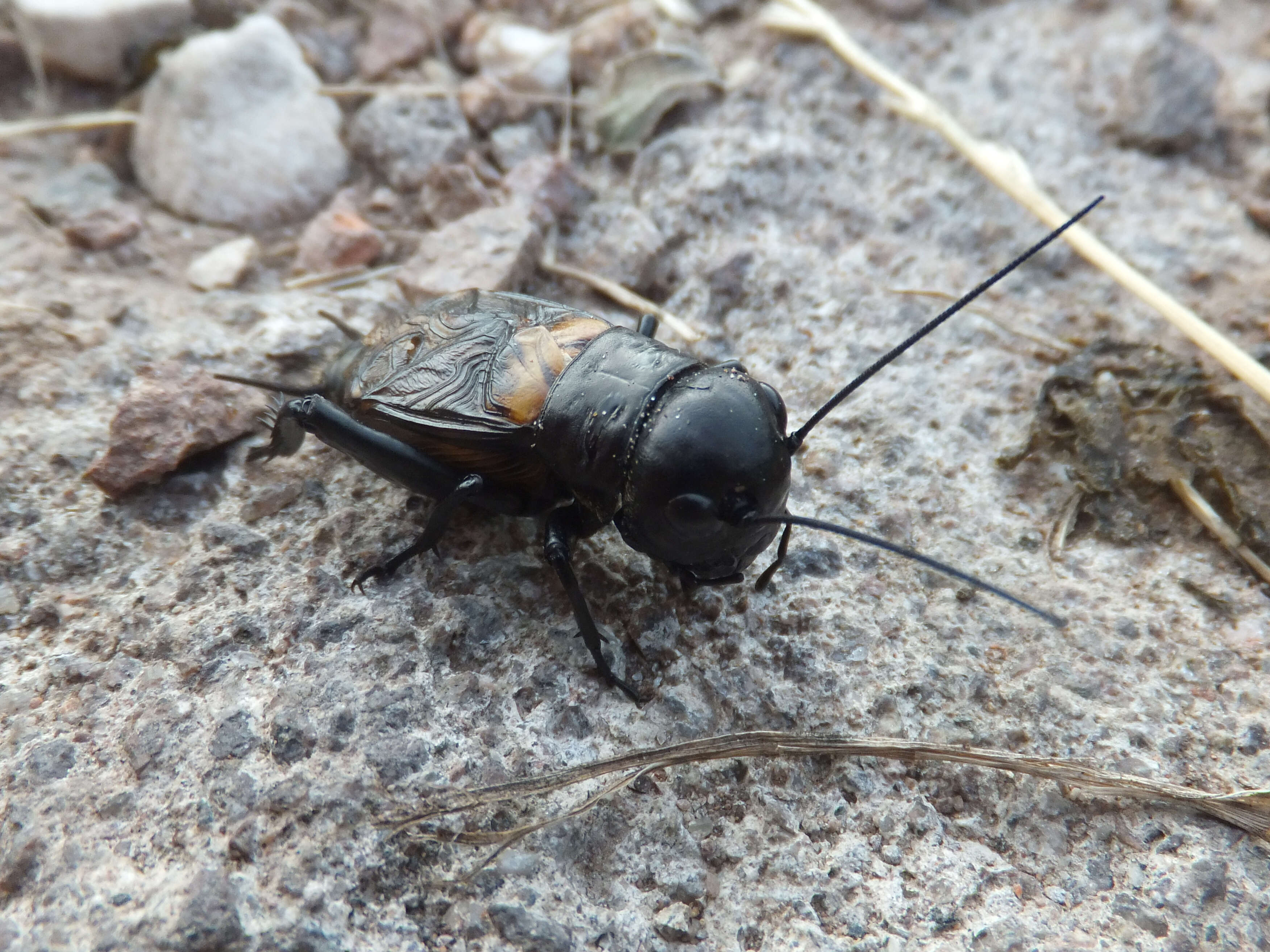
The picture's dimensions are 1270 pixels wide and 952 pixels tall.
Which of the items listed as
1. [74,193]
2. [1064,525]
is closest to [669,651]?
[1064,525]

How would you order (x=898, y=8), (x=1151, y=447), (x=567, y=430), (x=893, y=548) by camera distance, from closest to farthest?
(x=893, y=548)
(x=567, y=430)
(x=1151, y=447)
(x=898, y=8)

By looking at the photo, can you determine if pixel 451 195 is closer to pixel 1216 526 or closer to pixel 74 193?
pixel 74 193

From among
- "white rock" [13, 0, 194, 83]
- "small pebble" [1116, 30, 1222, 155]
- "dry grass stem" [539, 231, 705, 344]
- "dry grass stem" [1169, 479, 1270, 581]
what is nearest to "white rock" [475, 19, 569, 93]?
"dry grass stem" [539, 231, 705, 344]

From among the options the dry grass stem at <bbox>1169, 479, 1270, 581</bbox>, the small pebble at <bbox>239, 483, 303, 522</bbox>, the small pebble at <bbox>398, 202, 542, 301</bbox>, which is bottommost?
the small pebble at <bbox>239, 483, 303, 522</bbox>

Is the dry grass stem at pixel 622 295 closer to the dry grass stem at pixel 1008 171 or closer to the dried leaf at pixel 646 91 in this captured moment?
the dried leaf at pixel 646 91

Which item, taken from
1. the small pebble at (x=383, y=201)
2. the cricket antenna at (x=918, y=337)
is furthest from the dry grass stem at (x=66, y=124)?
the cricket antenna at (x=918, y=337)

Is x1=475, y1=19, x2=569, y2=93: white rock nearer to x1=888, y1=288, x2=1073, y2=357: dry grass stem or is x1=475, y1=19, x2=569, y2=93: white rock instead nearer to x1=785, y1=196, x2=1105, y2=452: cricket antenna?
x1=888, y1=288, x2=1073, y2=357: dry grass stem
